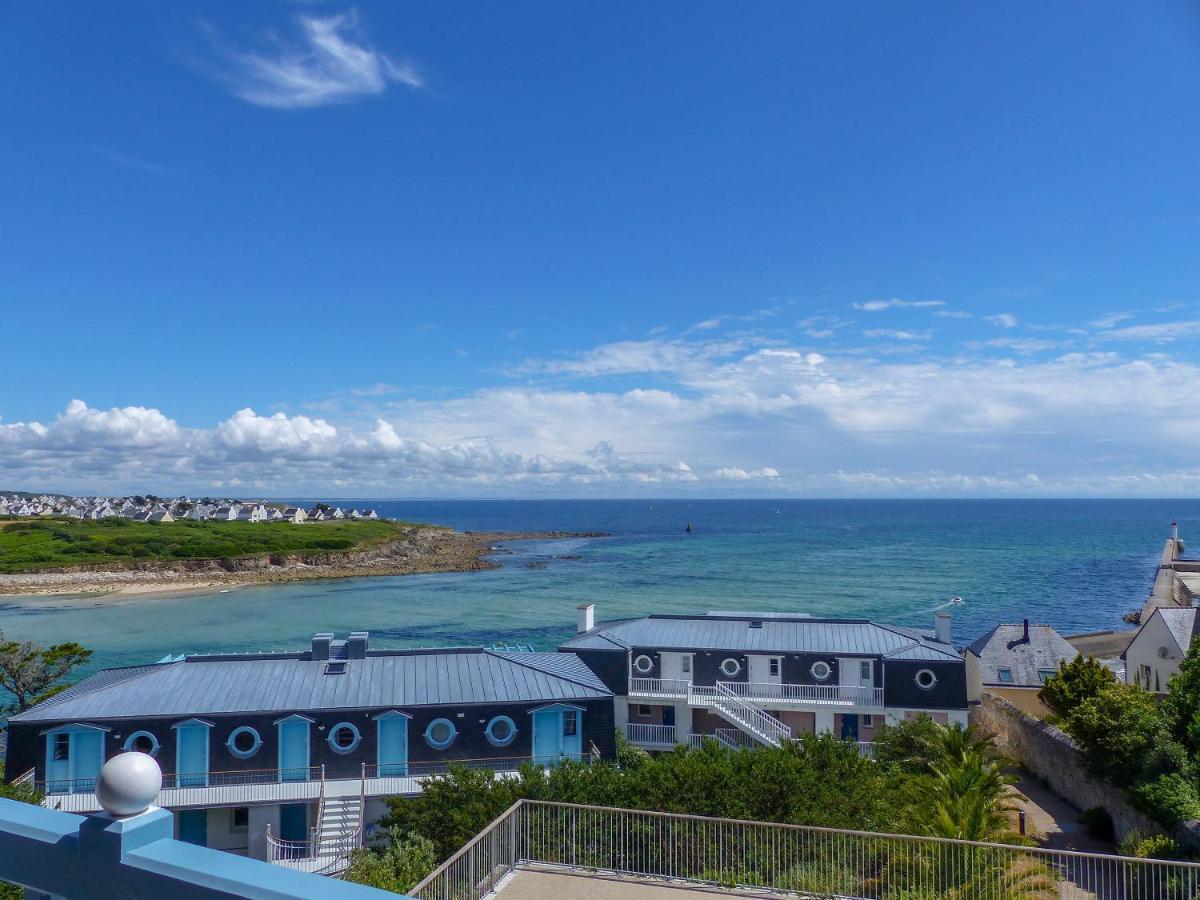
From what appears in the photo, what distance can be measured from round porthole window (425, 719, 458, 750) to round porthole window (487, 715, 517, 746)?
1.15 m

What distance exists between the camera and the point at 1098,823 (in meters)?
25.9

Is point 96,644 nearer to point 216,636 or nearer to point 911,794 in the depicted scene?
point 216,636

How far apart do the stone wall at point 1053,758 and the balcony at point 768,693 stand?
5942 millimetres

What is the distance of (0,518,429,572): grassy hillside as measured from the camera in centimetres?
10875

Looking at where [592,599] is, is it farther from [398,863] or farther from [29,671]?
[398,863]

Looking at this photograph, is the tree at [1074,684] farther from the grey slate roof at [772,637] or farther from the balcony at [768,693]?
the balcony at [768,693]

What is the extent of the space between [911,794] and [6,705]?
149 feet

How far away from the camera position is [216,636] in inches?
2746

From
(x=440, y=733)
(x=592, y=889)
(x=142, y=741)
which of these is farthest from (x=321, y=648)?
(x=592, y=889)

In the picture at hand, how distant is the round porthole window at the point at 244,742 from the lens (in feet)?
87.2

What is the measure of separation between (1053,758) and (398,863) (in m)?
24.3

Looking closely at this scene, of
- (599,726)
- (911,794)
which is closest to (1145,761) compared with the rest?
(911,794)

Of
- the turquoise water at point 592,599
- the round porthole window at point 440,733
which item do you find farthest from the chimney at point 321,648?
the turquoise water at point 592,599

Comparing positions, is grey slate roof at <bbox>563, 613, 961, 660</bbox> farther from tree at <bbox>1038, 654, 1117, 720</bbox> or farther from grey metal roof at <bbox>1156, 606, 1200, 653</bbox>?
grey metal roof at <bbox>1156, 606, 1200, 653</bbox>
